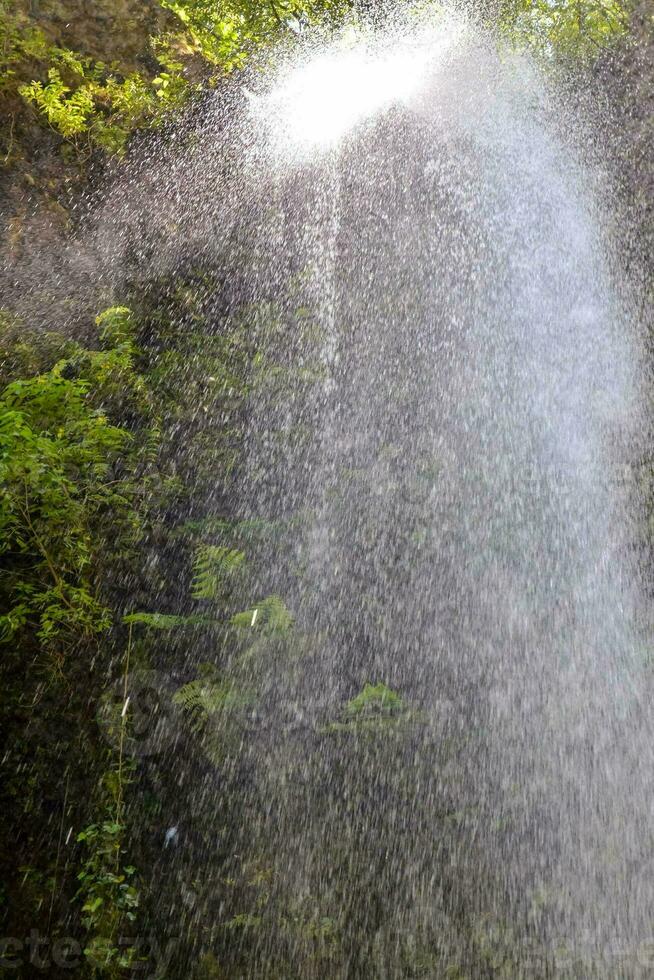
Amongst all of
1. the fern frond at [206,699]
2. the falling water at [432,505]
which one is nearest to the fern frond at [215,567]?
the falling water at [432,505]

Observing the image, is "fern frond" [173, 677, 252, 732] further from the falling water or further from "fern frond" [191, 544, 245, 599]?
"fern frond" [191, 544, 245, 599]

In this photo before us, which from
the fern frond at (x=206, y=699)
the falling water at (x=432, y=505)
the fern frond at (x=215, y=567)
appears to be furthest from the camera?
the fern frond at (x=215, y=567)

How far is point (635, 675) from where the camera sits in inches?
188

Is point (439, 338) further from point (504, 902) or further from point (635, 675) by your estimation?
point (504, 902)

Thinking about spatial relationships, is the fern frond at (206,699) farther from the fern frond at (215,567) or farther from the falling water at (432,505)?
the fern frond at (215,567)

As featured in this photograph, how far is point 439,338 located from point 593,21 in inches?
181

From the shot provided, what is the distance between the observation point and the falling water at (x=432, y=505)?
3.90m

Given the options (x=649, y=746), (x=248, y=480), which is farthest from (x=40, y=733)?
(x=649, y=746)

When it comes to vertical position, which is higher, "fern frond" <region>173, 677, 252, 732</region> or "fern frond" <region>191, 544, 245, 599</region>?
"fern frond" <region>191, 544, 245, 599</region>

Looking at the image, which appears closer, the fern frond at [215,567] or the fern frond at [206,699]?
the fern frond at [206,699]

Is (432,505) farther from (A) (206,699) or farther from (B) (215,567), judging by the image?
(A) (206,699)

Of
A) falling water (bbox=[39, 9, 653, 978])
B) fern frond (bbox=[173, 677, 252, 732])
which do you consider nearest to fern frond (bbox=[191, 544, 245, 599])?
falling water (bbox=[39, 9, 653, 978])

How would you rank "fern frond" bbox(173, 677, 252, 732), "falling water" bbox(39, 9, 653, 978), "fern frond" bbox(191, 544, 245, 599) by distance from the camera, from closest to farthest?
"falling water" bbox(39, 9, 653, 978), "fern frond" bbox(173, 677, 252, 732), "fern frond" bbox(191, 544, 245, 599)

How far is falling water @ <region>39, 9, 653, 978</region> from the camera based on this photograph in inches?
153
